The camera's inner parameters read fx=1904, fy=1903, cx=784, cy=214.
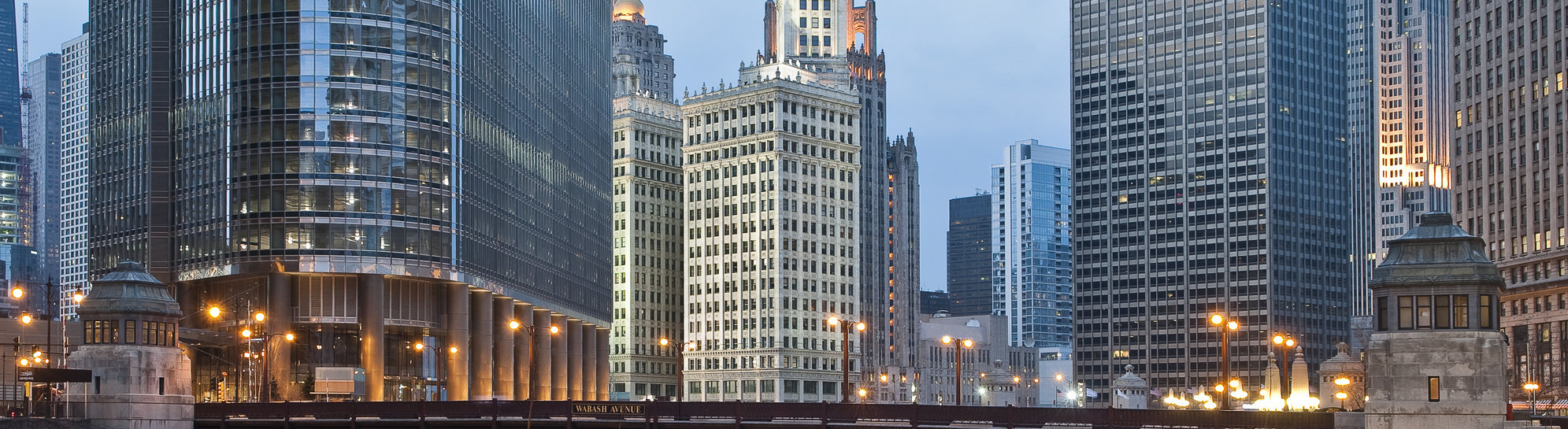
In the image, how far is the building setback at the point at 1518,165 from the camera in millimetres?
161250

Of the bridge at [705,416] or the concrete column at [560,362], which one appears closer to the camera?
the bridge at [705,416]

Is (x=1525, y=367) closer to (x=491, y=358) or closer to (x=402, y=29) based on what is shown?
(x=491, y=358)

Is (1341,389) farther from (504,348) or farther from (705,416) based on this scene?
(504,348)

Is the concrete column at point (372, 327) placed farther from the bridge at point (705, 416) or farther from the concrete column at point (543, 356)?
the bridge at point (705, 416)

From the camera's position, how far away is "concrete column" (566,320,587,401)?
607 ft

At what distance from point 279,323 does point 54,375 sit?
52.8 m

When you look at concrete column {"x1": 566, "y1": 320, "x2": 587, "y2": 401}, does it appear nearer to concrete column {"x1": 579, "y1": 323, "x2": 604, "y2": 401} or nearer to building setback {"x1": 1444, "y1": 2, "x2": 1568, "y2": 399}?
concrete column {"x1": 579, "y1": 323, "x2": 604, "y2": 401}

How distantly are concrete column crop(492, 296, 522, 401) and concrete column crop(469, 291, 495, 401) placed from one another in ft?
11.9

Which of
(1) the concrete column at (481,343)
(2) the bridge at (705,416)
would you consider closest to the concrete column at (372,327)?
(1) the concrete column at (481,343)

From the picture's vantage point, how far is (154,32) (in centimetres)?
15150

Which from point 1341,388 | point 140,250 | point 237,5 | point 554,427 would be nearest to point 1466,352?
point 554,427

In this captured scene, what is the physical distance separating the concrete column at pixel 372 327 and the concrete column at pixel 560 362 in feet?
113

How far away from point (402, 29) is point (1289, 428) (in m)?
84.3

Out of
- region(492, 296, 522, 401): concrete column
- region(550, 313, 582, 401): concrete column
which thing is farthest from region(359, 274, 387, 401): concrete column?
region(550, 313, 582, 401): concrete column
